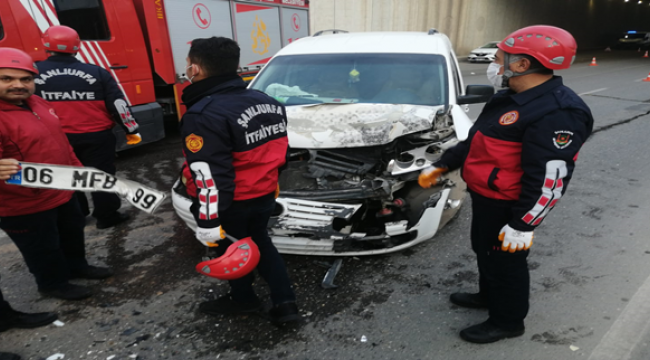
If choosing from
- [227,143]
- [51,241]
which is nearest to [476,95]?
[227,143]

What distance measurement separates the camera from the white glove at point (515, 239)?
6.59 ft

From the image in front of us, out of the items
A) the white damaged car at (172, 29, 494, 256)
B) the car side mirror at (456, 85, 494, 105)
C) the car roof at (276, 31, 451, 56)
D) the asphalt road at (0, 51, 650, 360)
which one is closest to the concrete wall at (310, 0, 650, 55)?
the car roof at (276, 31, 451, 56)

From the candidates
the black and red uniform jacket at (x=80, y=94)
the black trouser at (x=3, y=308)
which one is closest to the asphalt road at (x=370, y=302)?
the black trouser at (x=3, y=308)

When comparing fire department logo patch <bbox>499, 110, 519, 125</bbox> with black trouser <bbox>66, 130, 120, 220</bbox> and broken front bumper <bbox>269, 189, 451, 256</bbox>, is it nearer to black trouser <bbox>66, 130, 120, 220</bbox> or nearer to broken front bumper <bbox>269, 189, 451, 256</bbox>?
broken front bumper <bbox>269, 189, 451, 256</bbox>

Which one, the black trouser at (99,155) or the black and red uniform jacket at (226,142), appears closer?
the black and red uniform jacket at (226,142)

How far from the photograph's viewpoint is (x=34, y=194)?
2.52m

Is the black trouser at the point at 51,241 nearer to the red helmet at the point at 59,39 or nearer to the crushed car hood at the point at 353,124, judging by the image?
the red helmet at the point at 59,39

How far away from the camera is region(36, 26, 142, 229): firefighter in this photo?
3445 mm

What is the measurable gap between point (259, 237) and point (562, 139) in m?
1.68

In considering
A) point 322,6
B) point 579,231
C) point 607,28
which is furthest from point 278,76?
point 607,28

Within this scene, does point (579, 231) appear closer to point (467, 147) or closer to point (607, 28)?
point (467, 147)

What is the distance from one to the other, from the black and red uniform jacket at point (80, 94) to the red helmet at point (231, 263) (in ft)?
7.33

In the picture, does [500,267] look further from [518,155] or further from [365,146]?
[365,146]

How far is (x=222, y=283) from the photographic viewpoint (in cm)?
303
